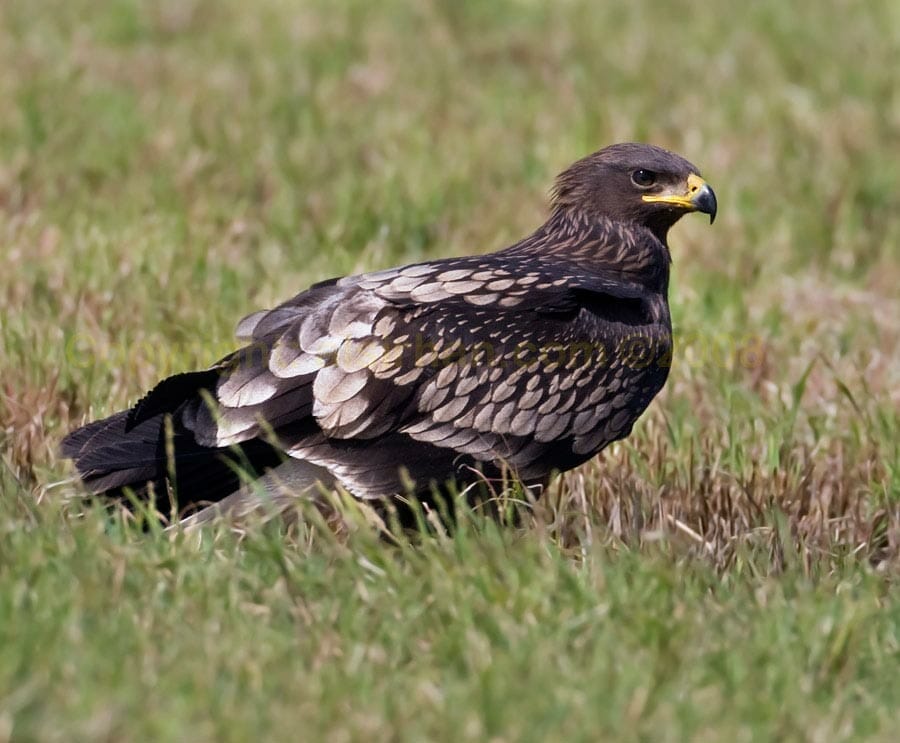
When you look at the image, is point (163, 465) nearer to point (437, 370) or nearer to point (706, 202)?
point (437, 370)

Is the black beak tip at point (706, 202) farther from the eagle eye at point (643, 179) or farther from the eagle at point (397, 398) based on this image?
the eagle at point (397, 398)

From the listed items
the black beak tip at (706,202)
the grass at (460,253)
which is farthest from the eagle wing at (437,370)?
the black beak tip at (706,202)

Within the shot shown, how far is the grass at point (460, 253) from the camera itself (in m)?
3.24

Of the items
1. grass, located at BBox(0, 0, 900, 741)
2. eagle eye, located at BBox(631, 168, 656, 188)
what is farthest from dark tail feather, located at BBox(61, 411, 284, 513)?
eagle eye, located at BBox(631, 168, 656, 188)

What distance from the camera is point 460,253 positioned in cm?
713

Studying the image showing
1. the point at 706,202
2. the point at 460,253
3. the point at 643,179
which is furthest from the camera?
the point at 460,253

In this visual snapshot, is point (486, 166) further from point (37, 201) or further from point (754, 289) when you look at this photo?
point (37, 201)

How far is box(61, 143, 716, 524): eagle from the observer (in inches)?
173

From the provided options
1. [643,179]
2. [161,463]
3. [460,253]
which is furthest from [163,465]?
[460,253]

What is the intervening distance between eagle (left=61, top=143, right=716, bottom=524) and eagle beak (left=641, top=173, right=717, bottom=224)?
1.83 feet

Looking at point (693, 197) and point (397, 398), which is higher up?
point (693, 197)

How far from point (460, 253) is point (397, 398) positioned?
2.78 m

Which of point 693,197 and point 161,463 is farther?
point 693,197

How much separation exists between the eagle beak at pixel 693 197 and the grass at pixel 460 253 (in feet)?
2.25
